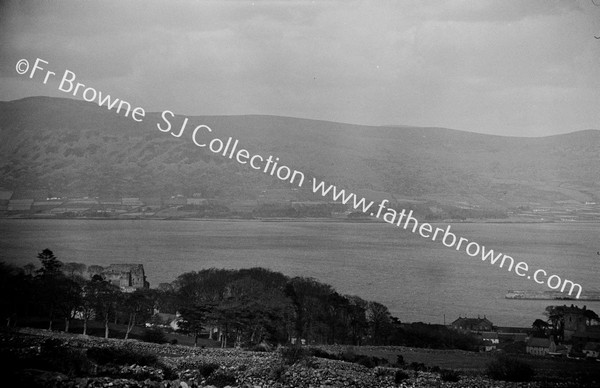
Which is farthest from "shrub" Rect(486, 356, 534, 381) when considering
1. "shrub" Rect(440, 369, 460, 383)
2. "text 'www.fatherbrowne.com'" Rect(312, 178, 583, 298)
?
"text 'www.fatherbrowne.com'" Rect(312, 178, 583, 298)

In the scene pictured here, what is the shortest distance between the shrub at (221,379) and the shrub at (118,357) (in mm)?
817

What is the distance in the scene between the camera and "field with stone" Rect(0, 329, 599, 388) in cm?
788

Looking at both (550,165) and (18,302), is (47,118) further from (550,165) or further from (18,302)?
(550,165)

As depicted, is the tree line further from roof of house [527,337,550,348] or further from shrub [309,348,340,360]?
shrub [309,348,340,360]

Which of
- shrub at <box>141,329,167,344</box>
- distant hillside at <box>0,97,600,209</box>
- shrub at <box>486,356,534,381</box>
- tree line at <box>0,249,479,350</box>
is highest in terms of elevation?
Result: distant hillside at <box>0,97,600,209</box>

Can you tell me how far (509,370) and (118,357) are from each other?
5037 mm

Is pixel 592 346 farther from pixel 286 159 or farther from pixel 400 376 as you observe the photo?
pixel 286 159

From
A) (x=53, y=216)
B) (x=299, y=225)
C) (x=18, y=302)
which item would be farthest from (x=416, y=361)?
(x=53, y=216)

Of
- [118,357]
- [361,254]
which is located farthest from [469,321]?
[118,357]

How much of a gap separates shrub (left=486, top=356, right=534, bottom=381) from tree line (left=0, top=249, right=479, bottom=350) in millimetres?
3274

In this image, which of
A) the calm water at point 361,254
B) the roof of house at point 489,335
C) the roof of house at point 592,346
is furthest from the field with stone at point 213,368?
the calm water at point 361,254

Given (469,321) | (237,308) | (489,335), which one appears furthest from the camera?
(469,321)

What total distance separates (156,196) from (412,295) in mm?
6344

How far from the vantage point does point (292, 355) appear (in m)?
9.19
